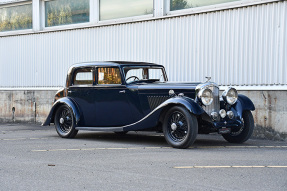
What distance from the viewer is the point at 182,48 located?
1354cm

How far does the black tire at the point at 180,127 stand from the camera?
8.75 m

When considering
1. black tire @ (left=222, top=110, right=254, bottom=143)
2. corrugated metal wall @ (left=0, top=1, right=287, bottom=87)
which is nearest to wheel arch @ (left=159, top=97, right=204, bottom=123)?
black tire @ (left=222, top=110, right=254, bottom=143)

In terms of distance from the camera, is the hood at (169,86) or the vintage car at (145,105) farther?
the hood at (169,86)

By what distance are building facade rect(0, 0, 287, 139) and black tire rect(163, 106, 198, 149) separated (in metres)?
3.13

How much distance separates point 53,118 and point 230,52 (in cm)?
476

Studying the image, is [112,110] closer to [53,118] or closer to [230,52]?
[53,118]

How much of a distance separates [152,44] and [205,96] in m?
5.48

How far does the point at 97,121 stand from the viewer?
35.0 ft

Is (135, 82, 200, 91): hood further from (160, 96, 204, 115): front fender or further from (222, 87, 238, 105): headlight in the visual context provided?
(222, 87, 238, 105): headlight

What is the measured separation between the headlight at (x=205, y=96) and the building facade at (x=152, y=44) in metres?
2.63

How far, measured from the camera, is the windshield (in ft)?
34.5

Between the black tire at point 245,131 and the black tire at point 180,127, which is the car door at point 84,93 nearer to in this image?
the black tire at point 180,127

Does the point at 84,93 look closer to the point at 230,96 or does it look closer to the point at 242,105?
the point at 230,96

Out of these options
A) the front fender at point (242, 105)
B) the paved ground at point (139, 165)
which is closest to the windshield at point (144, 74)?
the paved ground at point (139, 165)
